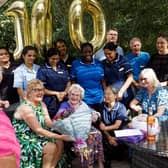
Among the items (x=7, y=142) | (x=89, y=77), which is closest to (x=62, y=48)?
(x=89, y=77)

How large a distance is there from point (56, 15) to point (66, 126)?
7483mm

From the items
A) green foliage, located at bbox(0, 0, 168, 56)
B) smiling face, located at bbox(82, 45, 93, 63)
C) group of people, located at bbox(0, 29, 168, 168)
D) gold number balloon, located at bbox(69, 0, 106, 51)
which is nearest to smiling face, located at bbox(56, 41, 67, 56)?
group of people, located at bbox(0, 29, 168, 168)

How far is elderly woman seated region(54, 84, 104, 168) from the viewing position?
4.23 meters

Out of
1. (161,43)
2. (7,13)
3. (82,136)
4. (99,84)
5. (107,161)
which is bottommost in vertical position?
(107,161)

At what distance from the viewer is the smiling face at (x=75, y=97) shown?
4.44 meters

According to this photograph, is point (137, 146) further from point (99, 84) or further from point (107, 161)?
point (99, 84)

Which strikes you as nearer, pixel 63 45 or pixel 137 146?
pixel 137 146

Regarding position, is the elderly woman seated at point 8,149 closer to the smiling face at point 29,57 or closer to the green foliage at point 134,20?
the smiling face at point 29,57

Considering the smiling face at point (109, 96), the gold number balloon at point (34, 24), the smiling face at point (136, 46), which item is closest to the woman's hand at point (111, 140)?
the smiling face at point (109, 96)

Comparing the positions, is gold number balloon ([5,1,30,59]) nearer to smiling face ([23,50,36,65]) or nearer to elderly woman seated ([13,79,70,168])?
smiling face ([23,50,36,65])

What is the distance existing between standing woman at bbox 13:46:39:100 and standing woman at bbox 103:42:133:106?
0.81 m

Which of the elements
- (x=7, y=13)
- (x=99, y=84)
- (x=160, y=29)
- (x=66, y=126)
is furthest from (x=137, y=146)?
(x=160, y=29)

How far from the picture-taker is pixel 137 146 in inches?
126

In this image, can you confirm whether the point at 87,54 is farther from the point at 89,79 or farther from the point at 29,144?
the point at 29,144
